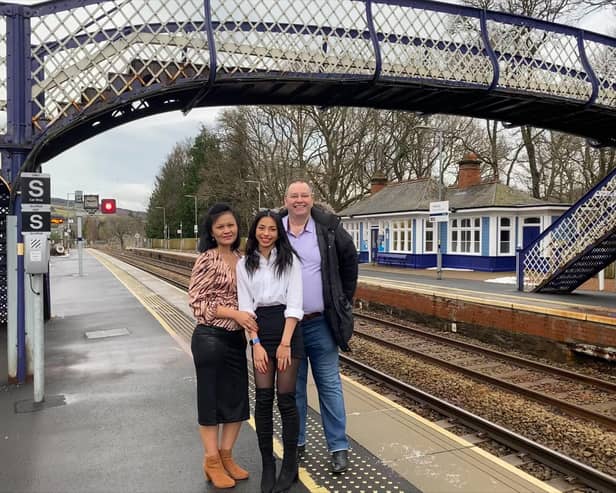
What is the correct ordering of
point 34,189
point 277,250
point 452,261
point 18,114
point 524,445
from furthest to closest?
1. point 452,261
2. point 18,114
3. point 34,189
4. point 524,445
5. point 277,250

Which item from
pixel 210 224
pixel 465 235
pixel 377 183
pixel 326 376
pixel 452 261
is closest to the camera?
pixel 210 224

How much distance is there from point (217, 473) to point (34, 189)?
3625mm

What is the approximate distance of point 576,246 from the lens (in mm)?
11547

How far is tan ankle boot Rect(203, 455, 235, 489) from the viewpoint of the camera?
3.26 metres

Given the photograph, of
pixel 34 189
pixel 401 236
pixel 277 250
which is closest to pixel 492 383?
pixel 277 250

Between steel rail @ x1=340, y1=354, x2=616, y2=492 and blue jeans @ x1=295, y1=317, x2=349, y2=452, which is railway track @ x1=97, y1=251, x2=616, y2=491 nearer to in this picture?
steel rail @ x1=340, y1=354, x2=616, y2=492

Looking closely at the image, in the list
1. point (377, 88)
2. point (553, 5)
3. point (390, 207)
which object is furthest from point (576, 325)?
point (553, 5)

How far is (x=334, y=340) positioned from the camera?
354 cm

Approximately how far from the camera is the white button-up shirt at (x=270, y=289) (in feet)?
10.3

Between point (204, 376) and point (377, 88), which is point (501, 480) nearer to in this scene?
point (204, 376)

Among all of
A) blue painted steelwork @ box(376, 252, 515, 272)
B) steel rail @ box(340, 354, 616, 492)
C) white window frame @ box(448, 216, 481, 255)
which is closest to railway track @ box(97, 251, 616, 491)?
steel rail @ box(340, 354, 616, 492)

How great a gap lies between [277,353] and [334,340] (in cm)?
54

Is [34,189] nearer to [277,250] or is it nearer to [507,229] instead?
[277,250]

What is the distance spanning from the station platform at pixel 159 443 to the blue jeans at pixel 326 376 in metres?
0.26
